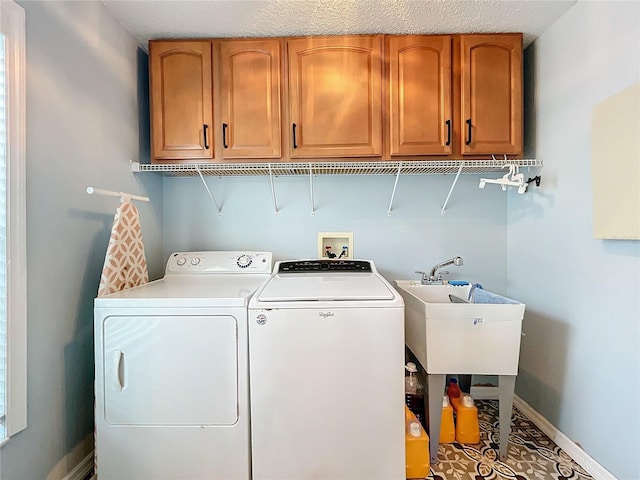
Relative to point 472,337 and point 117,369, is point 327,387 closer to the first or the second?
point 472,337

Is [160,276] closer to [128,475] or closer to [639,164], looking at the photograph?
[128,475]

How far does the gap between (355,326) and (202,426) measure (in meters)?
0.77

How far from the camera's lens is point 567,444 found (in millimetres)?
1592

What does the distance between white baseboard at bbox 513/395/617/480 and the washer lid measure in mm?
1198

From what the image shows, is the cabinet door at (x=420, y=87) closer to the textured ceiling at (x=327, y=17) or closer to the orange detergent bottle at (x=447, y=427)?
the textured ceiling at (x=327, y=17)

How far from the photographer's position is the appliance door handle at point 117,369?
1.34 meters

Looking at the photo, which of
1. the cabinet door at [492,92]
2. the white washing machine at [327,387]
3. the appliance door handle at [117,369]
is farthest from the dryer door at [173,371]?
the cabinet door at [492,92]

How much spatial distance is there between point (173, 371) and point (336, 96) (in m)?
1.62

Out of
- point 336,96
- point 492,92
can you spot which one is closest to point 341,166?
point 336,96

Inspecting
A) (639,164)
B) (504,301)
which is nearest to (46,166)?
(504,301)

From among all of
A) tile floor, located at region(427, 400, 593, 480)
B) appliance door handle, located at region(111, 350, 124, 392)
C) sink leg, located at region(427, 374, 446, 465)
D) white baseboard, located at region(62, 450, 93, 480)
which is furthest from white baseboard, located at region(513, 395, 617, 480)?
white baseboard, located at region(62, 450, 93, 480)

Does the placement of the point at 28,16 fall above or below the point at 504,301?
above

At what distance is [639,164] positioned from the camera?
120cm

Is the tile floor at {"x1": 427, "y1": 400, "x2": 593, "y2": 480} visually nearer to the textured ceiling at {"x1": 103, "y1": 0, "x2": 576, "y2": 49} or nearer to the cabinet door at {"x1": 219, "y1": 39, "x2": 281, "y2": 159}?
the cabinet door at {"x1": 219, "y1": 39, "x2": 281, "y2": 159}
